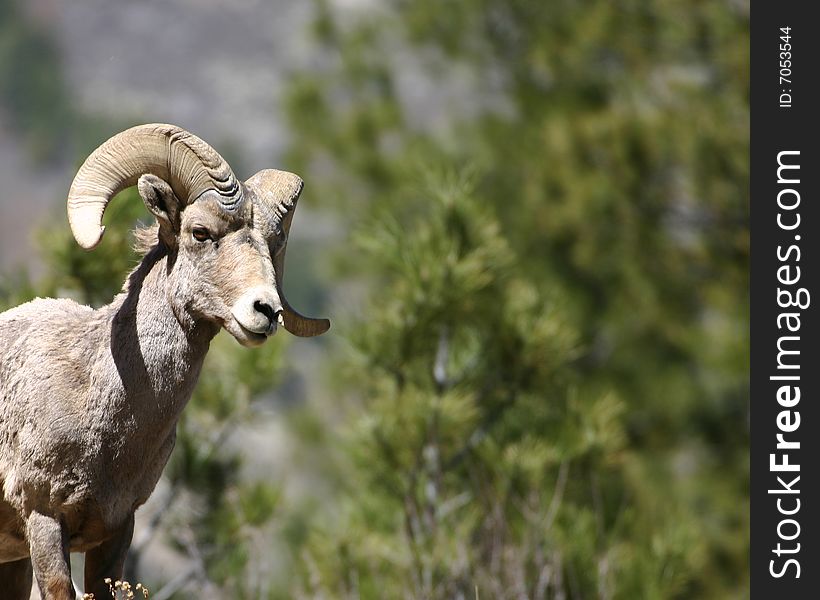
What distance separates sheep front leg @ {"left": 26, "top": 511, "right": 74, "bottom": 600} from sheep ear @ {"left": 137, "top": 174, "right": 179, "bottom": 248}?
926 mm

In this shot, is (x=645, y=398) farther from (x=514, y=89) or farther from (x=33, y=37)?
(x=33, y=37)

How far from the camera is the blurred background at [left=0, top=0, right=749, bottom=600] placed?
7.24 m

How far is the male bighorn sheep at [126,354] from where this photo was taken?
3895 mm

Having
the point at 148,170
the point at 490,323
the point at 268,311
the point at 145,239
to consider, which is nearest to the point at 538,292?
the point at 490,323

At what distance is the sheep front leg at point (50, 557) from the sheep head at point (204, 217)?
769 mm

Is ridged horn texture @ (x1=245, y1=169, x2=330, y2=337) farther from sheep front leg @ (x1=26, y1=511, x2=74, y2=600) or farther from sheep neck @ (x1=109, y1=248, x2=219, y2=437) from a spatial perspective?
sheep front leg @ (x1=26, y1=511, x2=74, y2=600)

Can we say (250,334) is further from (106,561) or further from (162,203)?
(106,561)

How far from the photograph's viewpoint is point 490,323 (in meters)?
7.98

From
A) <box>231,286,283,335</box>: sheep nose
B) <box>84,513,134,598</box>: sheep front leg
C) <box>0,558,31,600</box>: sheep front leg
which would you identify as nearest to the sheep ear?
<box>231,286,283,335</box>: sheep nose

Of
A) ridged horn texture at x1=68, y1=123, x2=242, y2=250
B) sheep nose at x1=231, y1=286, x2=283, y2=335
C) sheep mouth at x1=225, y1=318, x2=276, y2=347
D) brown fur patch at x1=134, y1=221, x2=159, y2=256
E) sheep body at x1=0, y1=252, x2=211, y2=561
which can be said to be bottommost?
sheep body at x1=0, y1=252, x2=211, y2=561

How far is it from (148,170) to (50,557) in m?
1.22
